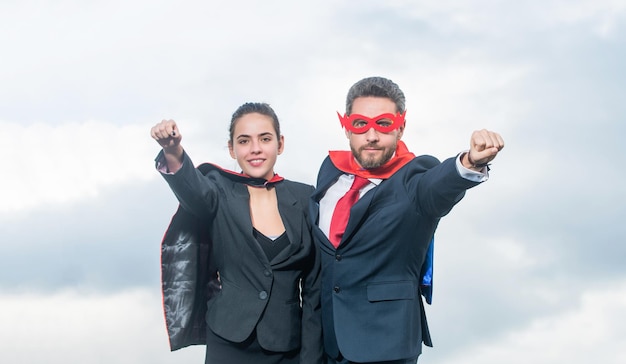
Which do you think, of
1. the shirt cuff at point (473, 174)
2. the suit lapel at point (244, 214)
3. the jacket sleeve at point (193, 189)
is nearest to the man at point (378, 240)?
the shirt cuff at point (473, 174)

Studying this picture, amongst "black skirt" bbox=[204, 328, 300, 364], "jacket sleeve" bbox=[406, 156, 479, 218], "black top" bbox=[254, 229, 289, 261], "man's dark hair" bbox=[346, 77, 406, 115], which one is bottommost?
"black skirt" bbox=[204, 328, 300, 364]

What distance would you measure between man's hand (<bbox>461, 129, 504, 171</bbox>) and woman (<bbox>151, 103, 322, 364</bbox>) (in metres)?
1.42

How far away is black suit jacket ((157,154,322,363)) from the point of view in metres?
4.95

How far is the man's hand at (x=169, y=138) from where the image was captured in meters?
4.68

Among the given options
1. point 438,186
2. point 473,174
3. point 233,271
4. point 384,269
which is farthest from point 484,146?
point 233,271

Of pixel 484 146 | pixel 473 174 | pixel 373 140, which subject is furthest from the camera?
pixel 373 140

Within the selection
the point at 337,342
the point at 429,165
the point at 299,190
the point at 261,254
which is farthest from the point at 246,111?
the point at 337,342

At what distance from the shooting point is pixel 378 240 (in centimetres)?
464

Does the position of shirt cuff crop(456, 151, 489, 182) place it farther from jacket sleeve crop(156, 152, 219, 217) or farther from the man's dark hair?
jacket sleeve crop(156, 152, 219, 217)

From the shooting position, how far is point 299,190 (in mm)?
5414

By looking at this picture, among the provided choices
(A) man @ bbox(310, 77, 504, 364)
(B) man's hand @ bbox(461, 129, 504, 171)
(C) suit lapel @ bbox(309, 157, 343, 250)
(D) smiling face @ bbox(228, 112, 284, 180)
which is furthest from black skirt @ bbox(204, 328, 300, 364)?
(B) man's hand @ bbox(461, 129, 504, 171)

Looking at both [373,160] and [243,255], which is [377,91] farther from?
[243,255]

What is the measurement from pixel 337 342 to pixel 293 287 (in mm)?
523

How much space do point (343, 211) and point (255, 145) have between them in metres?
0.82
